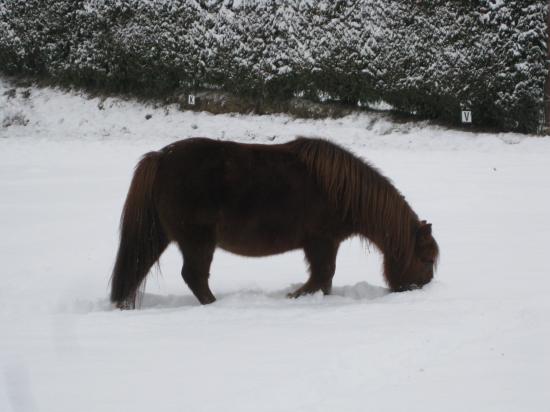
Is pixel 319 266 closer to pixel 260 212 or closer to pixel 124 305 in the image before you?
pixel 260 212

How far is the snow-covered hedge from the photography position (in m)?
11.3

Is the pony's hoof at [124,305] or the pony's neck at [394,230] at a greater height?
the pony's neck at [394,230]

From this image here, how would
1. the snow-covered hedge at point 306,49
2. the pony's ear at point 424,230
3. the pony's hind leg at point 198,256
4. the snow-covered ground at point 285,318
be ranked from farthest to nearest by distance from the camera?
the snow-covered hedge at point 306,49 → the pony's ear at point 424,230 → the pony's hind leg at point 198,256 → the snow-covered ground at point 285,318

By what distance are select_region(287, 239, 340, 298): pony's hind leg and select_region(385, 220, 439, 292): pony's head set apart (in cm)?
52

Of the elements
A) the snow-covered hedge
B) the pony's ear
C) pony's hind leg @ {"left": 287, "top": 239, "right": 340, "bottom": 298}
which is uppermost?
the snow-covered hedge

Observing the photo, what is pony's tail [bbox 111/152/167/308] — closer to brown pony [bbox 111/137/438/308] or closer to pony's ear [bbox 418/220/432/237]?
brown pony [bbox 111/137/438/308]

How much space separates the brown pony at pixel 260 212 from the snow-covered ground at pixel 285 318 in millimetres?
300

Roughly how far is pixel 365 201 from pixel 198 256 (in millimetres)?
1435

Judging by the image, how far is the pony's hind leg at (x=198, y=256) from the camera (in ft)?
16.2

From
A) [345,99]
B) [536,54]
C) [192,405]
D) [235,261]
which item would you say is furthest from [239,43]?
[192,405]

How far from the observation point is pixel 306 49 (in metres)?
13.2

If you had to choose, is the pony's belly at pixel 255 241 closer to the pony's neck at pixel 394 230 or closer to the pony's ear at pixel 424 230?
the pony's neck at pixel 394 230

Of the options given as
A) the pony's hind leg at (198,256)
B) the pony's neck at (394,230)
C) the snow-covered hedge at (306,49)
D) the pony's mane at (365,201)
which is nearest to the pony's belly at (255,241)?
the pony's hind leg at (198,256)

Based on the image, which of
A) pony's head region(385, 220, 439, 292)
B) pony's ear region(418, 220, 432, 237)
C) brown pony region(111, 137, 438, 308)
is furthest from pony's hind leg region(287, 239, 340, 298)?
Answer: pony's ear region(418, 220, 432, 237)
